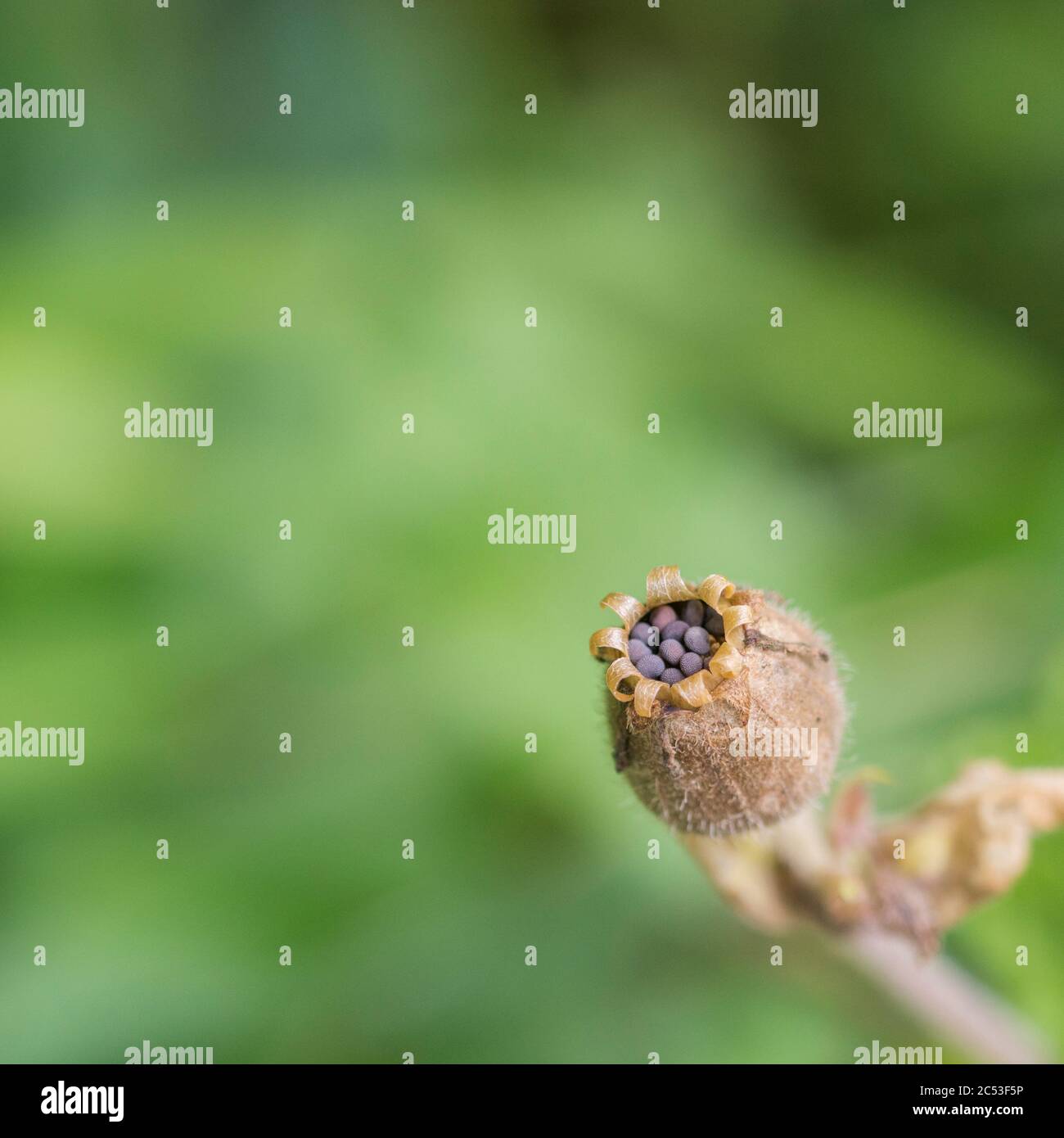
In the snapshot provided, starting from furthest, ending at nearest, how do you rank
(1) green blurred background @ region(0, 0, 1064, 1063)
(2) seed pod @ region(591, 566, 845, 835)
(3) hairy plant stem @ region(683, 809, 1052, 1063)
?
1. (1) green blurred background @ region(0, 0, 1064, 1063)
2. (3) hairy plant stem @ region(683, 809, 1052, 1063)
3. (2) seed pod @ region(591, 566, 845, 835)

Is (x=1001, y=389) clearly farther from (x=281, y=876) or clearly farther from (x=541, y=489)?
(x=281, y=876)

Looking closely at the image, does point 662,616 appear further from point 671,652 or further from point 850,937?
point 850,937

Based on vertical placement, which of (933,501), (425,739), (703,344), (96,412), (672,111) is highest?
(672,111)

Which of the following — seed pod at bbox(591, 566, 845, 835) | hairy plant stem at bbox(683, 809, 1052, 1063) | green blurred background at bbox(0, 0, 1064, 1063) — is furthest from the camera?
green blurred background at bbox(0, 0, 1064, 1063)

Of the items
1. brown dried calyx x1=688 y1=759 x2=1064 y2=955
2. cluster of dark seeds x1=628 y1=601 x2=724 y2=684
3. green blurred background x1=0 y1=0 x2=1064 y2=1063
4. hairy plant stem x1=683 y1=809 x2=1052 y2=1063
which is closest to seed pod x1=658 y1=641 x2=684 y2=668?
cluster of dark seeds x1=628 y1=601 x2=724 y2=684

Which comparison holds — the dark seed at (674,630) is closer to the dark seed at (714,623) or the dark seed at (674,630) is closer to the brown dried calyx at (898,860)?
the dark seed at (714,623)

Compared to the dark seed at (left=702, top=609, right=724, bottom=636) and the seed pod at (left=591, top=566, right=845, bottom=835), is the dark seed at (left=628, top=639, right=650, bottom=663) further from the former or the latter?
the dark seed at (left=702, top=609, right=724, bottom=636)

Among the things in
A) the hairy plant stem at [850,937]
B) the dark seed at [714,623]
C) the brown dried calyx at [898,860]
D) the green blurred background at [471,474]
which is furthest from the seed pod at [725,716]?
the green blurred background at [471,474]

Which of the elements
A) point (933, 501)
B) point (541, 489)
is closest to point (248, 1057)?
point (541, 489)
